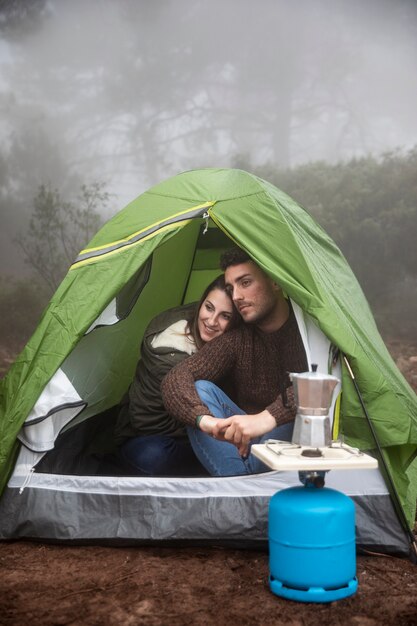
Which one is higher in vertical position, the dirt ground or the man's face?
the man's face

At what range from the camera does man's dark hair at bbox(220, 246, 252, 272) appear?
3.20m

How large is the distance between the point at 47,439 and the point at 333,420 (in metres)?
1.10

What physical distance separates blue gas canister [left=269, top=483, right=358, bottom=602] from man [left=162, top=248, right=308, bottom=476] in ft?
1.64

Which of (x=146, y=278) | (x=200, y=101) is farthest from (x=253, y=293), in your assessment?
(x=200, y=101)

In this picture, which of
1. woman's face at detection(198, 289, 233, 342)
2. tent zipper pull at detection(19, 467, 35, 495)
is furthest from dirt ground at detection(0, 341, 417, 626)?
woman's face at detection(198, 289, 233, 342)

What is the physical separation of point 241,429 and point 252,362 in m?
0.49

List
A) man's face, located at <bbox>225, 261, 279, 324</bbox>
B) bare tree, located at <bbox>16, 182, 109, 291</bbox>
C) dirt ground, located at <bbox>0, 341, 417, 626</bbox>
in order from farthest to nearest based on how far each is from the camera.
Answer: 1. bare tree, located at <bbox>16, 182, 109, 291</bbox>
2. man's face, located at <bbox>225, 261, 279, 324</bbox>
3. dirt ground, located at <bbox>0, 341, 417, 626</bbox>

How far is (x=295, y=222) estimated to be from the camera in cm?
315

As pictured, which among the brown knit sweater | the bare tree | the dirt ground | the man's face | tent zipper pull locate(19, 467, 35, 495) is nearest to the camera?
the dirt ground

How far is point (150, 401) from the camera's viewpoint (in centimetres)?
319

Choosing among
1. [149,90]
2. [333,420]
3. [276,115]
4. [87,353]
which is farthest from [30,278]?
[333,420]

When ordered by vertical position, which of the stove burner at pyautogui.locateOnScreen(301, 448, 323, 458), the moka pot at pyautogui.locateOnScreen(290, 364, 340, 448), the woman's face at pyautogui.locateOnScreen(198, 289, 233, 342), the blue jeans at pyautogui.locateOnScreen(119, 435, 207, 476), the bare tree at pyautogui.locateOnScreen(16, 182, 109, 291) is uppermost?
the bare tree at pyautogui.locateOnScreen(16, 182, 109, 291)

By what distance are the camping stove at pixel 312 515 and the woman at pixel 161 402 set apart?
935 millimetres

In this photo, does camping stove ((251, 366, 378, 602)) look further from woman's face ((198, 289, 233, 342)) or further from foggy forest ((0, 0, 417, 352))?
foggy forest ((0, 0, 417, 352))
